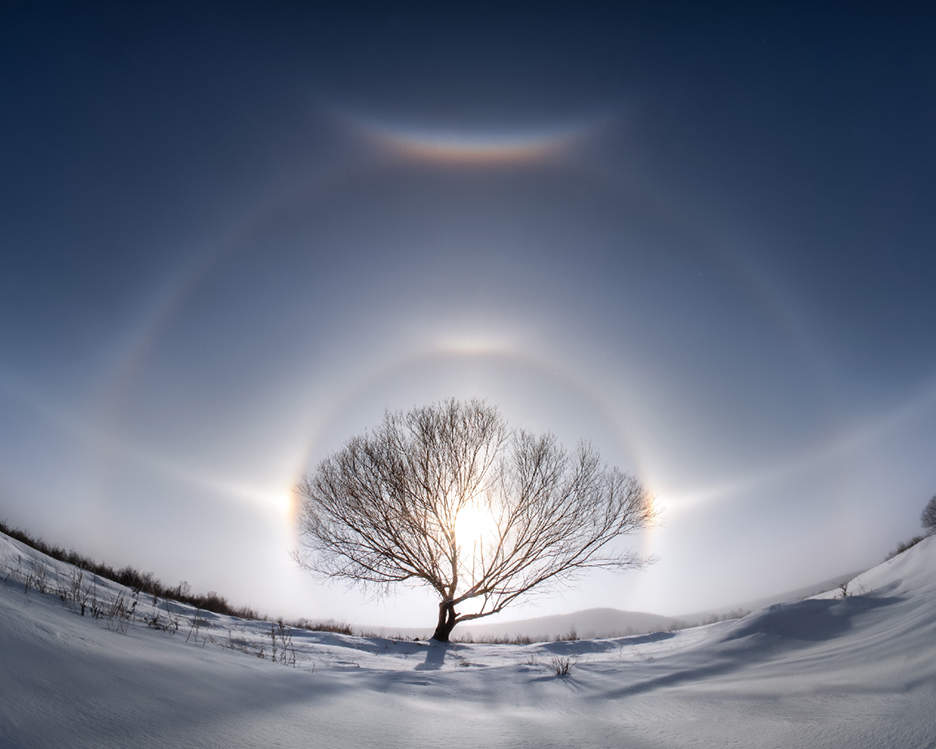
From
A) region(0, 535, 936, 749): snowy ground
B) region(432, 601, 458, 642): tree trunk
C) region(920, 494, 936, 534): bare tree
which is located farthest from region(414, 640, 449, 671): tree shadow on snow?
region(920, 494, 936, 534): bare tree

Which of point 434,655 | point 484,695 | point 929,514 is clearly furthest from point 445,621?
point 929,514

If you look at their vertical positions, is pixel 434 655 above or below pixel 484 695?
below

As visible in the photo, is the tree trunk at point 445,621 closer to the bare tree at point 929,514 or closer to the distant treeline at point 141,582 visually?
the distant treeline at point 141,582

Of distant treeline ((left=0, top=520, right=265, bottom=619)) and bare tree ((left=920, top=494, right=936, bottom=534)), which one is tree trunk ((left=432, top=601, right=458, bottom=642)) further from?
bare tree ((left=920, top=494, right=936, bottom=534))

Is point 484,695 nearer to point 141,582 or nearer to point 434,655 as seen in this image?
point 434,655

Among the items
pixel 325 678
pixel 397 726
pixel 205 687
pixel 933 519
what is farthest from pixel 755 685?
pixel 933 519

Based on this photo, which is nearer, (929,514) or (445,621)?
(445,621)
